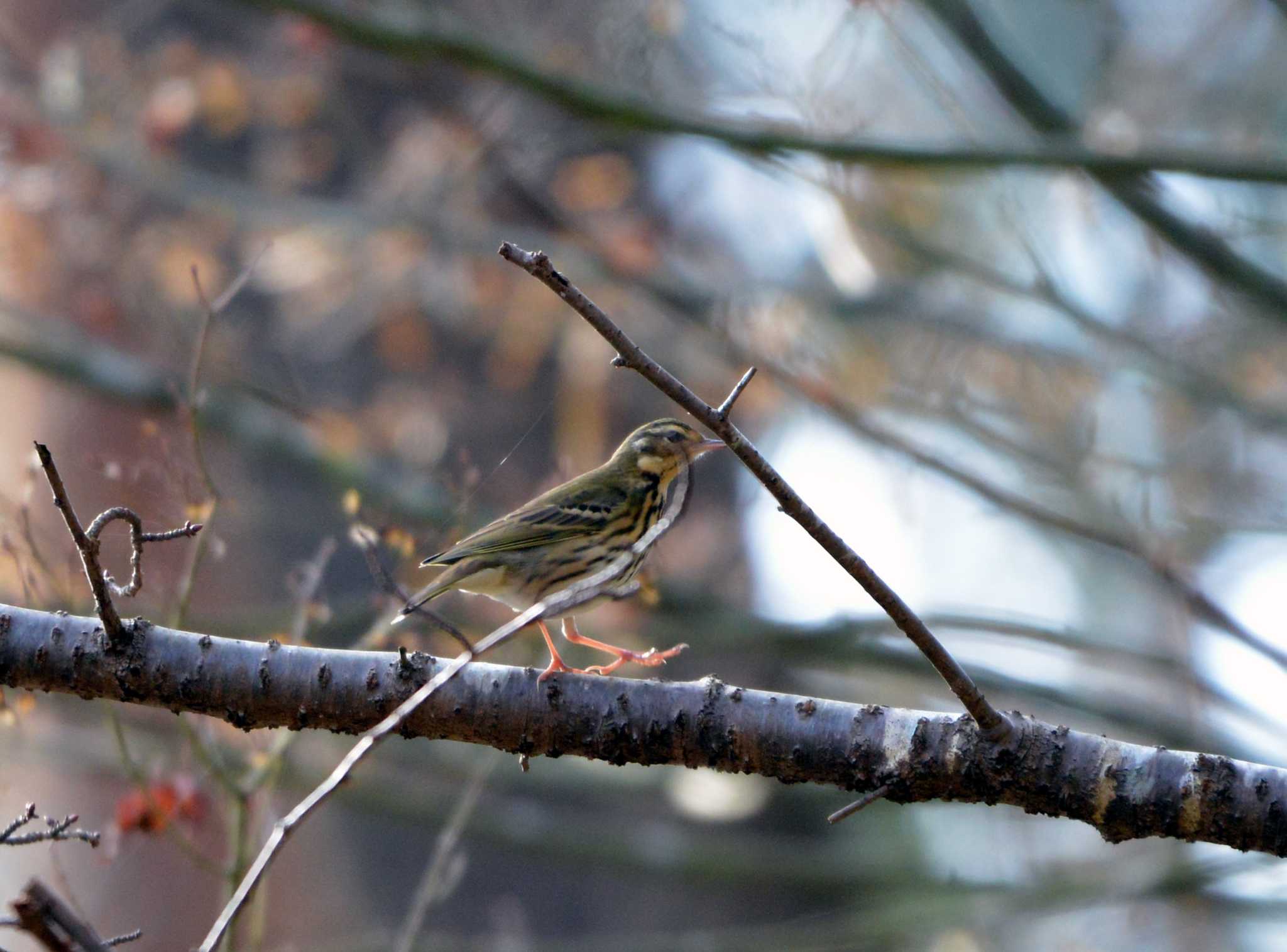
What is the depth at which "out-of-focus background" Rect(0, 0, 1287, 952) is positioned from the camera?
5.96 m

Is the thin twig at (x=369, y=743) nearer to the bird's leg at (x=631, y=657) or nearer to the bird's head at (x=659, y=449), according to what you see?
the bird's leg at (x=631, y=657)

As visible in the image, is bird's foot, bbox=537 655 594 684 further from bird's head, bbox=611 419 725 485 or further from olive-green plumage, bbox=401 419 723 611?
bird's head, bbox=611 419 725 485

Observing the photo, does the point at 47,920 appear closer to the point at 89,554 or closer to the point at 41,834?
the point at 41,834

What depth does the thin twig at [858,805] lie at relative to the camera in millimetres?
2514

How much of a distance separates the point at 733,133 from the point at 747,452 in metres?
3.50

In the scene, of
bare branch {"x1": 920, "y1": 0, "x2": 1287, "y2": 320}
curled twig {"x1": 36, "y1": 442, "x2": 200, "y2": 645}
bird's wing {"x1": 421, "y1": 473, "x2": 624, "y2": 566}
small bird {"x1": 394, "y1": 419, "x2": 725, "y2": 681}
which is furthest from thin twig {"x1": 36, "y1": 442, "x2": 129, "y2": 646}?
bare branch {"x1": 920, "y1": 0, "x2": 1287, "y2": 320}

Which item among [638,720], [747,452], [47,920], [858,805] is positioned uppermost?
[747,452]

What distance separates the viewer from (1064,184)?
320 inches

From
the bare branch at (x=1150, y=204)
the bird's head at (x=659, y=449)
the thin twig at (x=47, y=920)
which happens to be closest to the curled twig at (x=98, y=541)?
the thin twig at (x=47, y=920)

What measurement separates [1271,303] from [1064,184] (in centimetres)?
240

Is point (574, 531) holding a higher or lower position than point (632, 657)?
higher

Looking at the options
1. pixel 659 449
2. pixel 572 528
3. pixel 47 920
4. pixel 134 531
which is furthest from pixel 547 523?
pixel 47 920

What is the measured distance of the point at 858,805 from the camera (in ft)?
8.52

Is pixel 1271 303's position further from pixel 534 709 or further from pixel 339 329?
pixel 339 329
